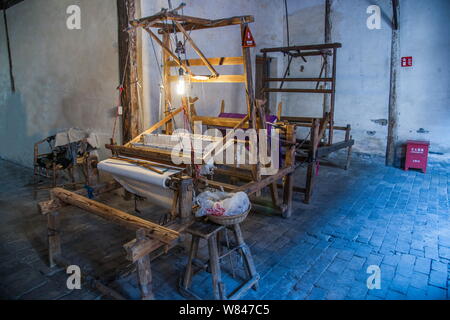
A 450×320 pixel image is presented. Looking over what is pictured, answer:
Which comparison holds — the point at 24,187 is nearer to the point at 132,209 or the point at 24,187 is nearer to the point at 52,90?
the point at 52,90

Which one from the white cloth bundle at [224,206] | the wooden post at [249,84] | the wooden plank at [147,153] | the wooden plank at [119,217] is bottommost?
the wooden plank at [119,217]

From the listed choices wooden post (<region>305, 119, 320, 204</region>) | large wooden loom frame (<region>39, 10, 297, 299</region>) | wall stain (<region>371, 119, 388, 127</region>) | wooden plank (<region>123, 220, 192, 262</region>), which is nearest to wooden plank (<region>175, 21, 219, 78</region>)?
large wooden loom frame (<region>39, 10, 297, 299</region>)

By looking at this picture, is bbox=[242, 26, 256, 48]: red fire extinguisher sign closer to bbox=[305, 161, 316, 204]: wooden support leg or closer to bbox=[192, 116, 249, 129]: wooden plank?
bbox=[192, 116, 249, 129]: wooden plank

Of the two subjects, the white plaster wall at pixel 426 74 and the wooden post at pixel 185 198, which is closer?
the wooden post at pixel 185 198

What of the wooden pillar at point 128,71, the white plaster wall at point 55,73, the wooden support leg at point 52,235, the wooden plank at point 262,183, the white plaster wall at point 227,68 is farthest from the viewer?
the white plaster wall at point 227,68

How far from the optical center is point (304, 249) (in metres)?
4.20

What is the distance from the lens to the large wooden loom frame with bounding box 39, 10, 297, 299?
2746mm

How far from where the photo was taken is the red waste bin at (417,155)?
8180 mm

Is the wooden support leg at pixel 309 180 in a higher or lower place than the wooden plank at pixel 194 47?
lower

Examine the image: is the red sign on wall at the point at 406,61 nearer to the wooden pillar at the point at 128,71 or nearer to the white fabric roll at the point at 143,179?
the wooden pillar at the point at 128,71

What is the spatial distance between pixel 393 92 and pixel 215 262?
7.85 meters

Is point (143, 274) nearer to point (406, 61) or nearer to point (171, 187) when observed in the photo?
point (171, 187)

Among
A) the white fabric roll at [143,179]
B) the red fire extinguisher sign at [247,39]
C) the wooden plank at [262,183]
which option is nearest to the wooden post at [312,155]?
the wooden plank at [262,183]

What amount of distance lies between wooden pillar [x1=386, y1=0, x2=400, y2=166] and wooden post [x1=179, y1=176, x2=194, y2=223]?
764cm
